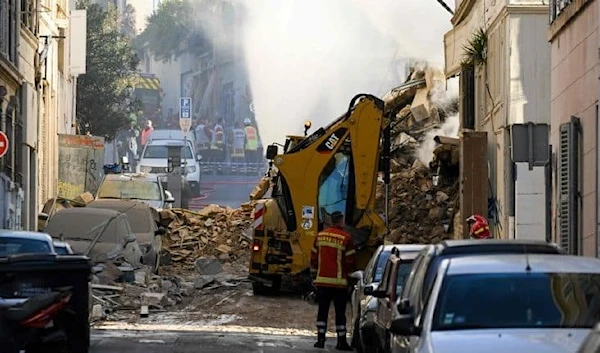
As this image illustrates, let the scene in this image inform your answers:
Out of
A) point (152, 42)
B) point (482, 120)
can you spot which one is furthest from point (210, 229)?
point (152, 42)

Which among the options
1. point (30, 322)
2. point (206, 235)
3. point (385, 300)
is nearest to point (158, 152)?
point (206, 235)

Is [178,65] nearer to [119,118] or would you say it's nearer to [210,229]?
[119,118]

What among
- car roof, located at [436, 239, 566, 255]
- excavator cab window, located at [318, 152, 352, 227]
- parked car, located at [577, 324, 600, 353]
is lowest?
parked car, located at [577, 324, 600, 353]

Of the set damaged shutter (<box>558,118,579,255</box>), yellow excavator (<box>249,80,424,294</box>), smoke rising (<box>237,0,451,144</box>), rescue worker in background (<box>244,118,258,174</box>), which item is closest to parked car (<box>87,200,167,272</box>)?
yellow excavator (<box>249,80,424,294</box>)

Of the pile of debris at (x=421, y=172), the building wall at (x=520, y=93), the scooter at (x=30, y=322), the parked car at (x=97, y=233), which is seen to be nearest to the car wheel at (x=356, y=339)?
the scooter at (x=30, y=322)

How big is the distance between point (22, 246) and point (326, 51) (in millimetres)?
45035

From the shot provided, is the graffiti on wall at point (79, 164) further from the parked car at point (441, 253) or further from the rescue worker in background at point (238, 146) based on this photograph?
the rescue worker in background at point (238, 146)

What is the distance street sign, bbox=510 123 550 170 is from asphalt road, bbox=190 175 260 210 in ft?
119

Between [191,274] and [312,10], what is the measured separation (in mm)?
34085

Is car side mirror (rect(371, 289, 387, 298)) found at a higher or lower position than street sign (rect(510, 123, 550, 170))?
lower

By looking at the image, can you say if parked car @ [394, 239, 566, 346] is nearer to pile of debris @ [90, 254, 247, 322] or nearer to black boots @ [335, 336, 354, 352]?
black boots @ [335, 336, 354, 352]

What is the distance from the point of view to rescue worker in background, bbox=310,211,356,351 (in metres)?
17.4

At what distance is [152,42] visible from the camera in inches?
4277

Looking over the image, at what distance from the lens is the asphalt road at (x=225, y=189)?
61.7 metres
